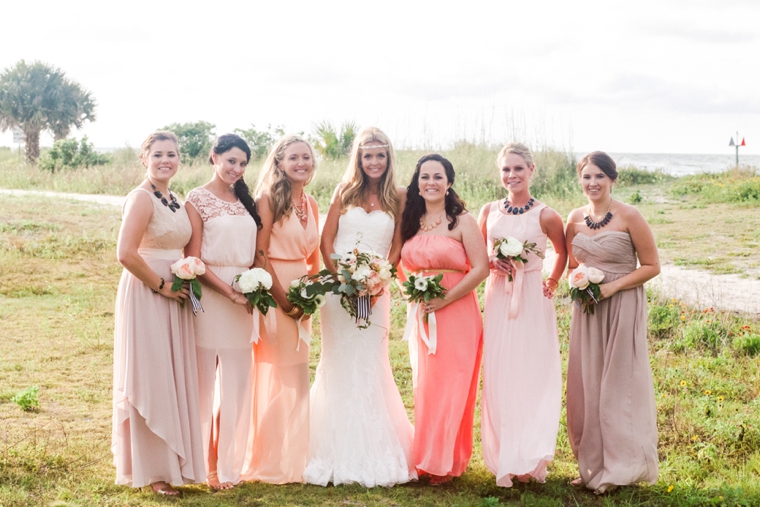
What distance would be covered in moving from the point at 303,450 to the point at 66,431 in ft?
7.90

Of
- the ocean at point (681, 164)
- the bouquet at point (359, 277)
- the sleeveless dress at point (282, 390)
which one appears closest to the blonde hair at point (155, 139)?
the sleeveless dress at point (282, 390)

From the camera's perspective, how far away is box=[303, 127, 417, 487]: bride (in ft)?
17.5

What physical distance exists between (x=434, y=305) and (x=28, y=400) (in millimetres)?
4230

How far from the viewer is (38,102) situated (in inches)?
1469

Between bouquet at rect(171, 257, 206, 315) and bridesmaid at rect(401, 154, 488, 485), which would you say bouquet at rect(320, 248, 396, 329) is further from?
bouquet at rect(171, 257, 206, 315)

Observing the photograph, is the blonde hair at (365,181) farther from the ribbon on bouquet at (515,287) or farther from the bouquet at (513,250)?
the ribbon on bouquet at (515,287)

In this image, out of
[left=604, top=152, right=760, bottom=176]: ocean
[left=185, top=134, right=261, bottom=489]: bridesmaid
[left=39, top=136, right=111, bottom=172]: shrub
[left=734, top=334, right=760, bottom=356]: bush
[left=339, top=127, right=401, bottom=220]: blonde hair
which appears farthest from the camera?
[left=604, top=152, right=760, bottom=176]: ocean

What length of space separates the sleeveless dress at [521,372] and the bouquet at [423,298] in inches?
15.9

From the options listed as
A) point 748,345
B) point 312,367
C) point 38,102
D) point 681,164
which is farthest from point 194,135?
point 681,164

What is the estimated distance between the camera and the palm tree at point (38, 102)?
3709 centimetres

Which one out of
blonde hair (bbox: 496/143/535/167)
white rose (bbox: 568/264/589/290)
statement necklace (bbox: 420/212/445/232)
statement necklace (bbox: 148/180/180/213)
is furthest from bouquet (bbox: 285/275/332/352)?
white rose (bbox: 568/264/589/290)

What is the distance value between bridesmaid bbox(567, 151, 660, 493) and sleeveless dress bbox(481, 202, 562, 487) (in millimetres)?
243

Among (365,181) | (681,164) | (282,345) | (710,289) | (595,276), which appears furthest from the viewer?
(681,164)

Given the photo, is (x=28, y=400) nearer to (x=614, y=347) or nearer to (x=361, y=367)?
(x=361, y=367)
